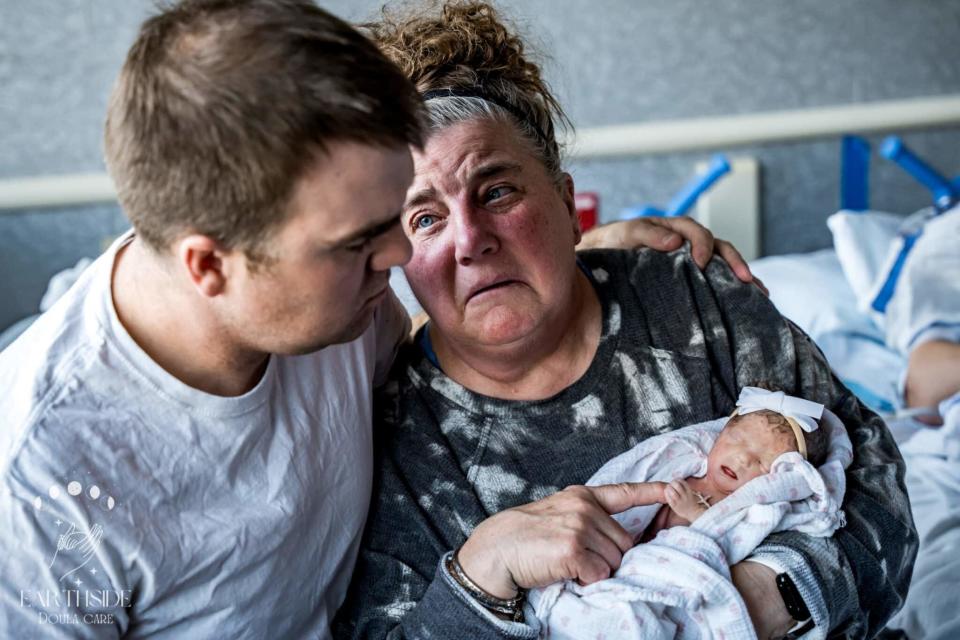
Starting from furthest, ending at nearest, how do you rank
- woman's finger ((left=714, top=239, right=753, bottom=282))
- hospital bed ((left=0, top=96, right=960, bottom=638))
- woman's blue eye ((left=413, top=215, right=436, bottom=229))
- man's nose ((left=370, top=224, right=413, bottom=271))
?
hospital bed ((left=0, top=96, right=960, bottom=638)) < woman's finger ((left=714, top=239, right=753, bottom=282)) < woman's blue eye ((left=413, top=215, right=436, bottom=229)) < man's nose ((left=370, top=224, right=413, bottom=271))

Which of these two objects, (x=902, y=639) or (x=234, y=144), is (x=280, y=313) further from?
(x=902, y=639)

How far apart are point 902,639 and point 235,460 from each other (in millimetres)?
1077

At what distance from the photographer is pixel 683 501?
4.21 feet

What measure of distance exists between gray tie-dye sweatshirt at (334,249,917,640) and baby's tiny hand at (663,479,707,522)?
0.12 m

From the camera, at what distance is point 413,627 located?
1.27 m

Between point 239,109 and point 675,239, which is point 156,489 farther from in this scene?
point 675,239

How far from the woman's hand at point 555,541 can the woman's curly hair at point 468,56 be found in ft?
1.74

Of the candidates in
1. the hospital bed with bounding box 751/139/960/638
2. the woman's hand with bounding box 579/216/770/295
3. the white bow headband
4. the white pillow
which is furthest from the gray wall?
the white bow headband

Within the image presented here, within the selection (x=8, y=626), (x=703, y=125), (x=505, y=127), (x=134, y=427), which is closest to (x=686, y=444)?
(x=505, y=127)

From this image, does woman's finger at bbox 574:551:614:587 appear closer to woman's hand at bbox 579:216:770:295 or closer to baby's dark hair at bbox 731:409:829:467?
baby's dark hair at bbox 731:409:829:467

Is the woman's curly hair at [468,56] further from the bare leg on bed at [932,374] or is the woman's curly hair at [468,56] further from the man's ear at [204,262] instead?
the bare leg on bed at [932,374]

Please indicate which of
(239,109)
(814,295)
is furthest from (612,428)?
(814,295)

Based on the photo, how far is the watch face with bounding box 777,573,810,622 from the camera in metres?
1.23

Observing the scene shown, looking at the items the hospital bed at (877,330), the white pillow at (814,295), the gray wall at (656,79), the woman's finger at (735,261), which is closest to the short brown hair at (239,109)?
the woman's finger at (735,261)
